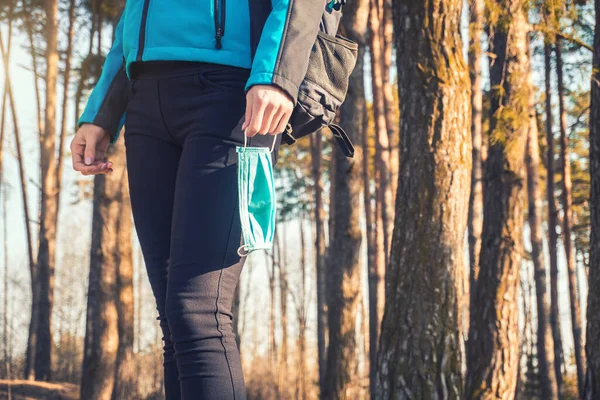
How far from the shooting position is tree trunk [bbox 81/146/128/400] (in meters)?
7.43

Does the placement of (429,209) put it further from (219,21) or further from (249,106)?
(249,106)

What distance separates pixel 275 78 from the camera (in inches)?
58.6

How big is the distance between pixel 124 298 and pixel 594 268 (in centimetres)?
500

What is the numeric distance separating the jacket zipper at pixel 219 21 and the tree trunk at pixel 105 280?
6.01 meters

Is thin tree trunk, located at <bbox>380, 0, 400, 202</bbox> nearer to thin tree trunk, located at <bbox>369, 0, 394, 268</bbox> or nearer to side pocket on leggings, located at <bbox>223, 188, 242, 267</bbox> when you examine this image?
thin tree trunk, located at <bbox>369, 0, 394, 268</bbox>

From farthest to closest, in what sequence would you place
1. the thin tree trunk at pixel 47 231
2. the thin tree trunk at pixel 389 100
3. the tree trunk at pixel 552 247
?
the tree trunk at pixel 552 247 < the thin tree trunk at pixel 47 231 < the thin tree trunk at pixel 389 100

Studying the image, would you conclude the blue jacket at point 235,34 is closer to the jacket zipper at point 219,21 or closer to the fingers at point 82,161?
the jacket zipper at point 219,21

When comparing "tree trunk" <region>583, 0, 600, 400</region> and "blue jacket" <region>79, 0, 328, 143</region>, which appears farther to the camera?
"tree trunk" <region>583, 0, 600, 400</region>

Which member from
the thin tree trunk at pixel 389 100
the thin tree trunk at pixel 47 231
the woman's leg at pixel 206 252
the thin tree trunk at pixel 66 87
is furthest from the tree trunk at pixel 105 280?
the woman's leg at pixel 206 252

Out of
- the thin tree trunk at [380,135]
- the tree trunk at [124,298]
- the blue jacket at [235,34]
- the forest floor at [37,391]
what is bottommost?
the forest floor at [37,391]

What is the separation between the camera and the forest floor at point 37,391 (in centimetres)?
817

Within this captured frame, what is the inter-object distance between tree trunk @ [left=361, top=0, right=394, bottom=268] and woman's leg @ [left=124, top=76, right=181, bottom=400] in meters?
8.82

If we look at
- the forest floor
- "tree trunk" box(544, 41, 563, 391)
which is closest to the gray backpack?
the forest floor

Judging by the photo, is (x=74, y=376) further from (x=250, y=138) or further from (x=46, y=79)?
(x=250, y=138)
